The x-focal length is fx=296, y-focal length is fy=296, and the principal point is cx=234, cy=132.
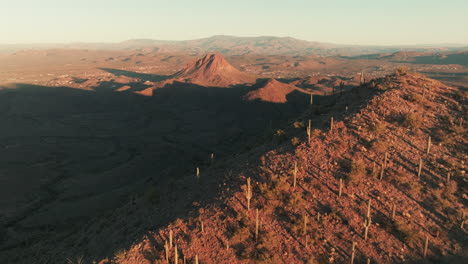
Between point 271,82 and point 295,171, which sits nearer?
point 295,171

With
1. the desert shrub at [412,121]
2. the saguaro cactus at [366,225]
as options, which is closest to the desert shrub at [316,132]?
the desert shrub at [412,121]

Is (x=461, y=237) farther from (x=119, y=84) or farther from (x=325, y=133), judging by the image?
(x=119, y=84)

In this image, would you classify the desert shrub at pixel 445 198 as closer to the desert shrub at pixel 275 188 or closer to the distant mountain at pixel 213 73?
the desert shrub at pixel 275 188

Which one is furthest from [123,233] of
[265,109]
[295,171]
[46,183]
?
[265,109]

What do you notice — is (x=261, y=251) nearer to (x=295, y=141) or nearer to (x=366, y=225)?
(x=366, y=225)

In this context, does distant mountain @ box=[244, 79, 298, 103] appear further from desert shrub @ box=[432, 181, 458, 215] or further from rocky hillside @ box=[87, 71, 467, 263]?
desert shrub @ box=[432, 181, 458, 215]
